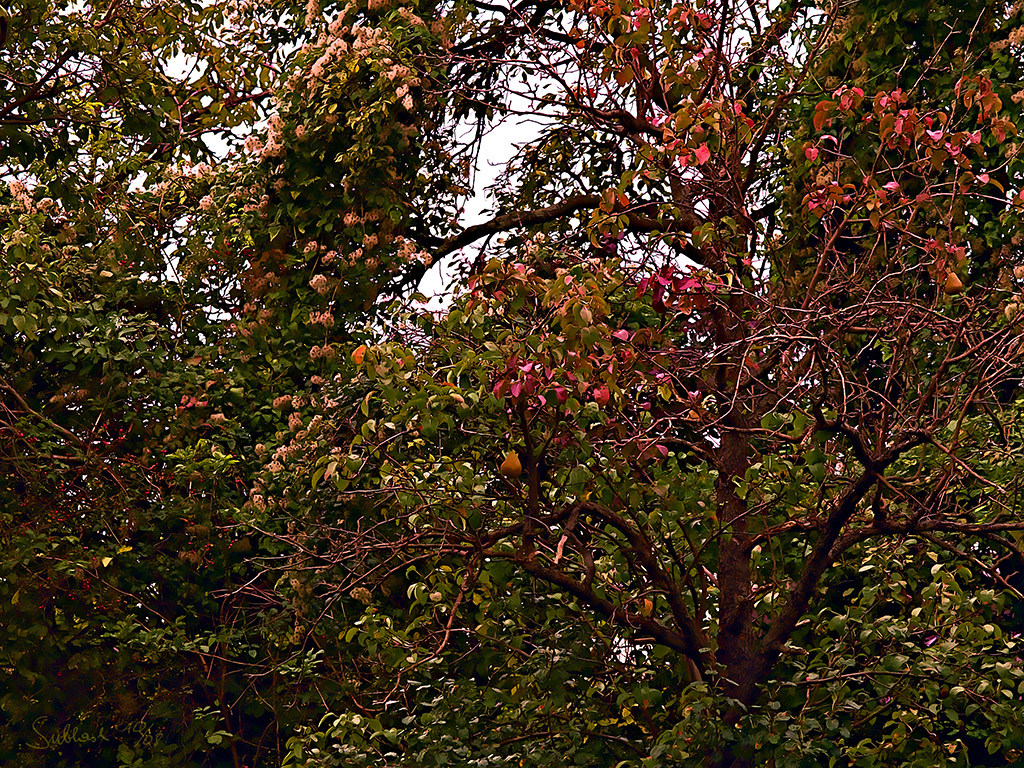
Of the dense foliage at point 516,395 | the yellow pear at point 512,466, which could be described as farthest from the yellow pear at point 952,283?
the yellow pear at point 512,466

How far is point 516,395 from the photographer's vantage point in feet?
12.2

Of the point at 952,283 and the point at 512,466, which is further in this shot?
the point at 512,466

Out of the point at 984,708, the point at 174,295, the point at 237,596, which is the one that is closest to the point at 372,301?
the point at 174,295

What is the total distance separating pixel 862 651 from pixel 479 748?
1571mm

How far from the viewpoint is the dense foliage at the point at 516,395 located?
4.29m

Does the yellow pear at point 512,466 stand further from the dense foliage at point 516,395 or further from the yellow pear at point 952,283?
the yellow pear at point 952,283

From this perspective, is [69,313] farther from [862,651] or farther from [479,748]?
[862,651]

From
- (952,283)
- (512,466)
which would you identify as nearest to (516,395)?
(512,466)

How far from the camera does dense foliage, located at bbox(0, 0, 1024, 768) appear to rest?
169 inches

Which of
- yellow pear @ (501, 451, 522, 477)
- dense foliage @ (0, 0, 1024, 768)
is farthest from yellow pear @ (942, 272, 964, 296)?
yellow pear @ (501, 451, 522, 477)

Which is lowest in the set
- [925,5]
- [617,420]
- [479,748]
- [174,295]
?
[479,748]

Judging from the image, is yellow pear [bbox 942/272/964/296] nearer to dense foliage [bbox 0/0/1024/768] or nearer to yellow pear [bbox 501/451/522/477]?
dense foliage [bbox 0/0/1024/768]

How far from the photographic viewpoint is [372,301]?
6902 millimetres

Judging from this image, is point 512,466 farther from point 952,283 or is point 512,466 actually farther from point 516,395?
point 952,283
